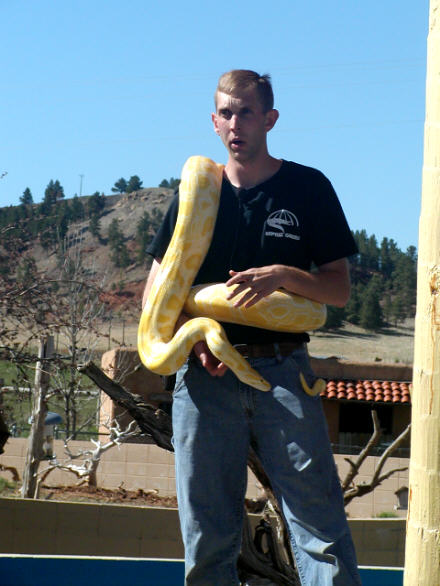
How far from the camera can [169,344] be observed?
10.6 feet

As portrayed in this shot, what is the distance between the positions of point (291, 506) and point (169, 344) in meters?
0.74

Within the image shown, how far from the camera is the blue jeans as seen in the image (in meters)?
3.09

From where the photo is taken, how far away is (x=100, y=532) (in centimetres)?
1095

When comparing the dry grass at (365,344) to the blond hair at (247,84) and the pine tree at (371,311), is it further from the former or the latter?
the blond hair at (247,84)

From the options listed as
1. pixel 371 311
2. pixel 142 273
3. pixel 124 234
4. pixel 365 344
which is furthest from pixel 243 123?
pixel 124 234

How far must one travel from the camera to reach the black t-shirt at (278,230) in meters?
3.30

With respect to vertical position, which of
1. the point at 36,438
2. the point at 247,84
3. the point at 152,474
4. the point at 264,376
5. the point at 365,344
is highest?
the point at 365,344

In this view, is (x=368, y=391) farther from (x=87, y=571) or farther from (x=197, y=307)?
(x=197, y=307)

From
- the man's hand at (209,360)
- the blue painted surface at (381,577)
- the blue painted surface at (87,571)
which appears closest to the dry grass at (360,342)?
the blue painted surface at (381,577)

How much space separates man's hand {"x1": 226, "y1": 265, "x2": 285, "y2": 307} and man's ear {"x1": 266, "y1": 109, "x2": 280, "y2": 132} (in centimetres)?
62

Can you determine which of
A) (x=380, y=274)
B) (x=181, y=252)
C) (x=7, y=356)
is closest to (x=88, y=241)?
(x=380, y=274)

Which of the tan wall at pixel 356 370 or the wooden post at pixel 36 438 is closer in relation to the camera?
the wooden post at pixel 36 438

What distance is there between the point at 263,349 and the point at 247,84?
3.37 ft

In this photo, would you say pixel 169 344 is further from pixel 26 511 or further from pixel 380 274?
pixel 380 274
